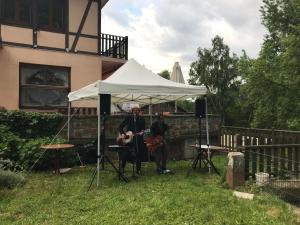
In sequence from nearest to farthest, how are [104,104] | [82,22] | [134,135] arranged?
Answer: [104,104]
[134,135]
[82,22]

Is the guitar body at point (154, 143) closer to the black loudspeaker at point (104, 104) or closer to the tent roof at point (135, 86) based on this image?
the tent roof at point (135, 86)

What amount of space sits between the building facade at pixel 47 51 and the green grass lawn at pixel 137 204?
6.01 m

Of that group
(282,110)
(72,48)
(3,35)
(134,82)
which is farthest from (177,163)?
(282,110)

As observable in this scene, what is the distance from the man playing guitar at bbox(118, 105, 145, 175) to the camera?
865 centimetres

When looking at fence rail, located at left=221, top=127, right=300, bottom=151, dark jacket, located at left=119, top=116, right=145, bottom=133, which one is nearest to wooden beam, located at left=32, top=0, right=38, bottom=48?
dark jacket, located at left=119, top=116, right=145, bottom=133

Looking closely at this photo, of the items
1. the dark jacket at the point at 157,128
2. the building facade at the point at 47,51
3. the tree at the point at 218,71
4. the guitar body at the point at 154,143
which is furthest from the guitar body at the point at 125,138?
the tree at the point at 218,71

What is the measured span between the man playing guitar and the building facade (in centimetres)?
536

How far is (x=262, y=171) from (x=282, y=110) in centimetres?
1732

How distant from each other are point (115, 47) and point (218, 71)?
63.9 ft

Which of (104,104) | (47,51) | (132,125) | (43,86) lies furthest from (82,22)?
(104,104)

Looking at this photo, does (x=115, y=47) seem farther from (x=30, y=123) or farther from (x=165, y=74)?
(x=165, y=74)

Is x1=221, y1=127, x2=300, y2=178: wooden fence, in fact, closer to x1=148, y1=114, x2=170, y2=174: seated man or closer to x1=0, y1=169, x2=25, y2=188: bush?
x1=148, y1=114, x2=170, y2=174: seated man

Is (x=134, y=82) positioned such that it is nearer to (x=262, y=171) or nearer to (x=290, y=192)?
(x=262, y=171)

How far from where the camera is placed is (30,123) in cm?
1010
